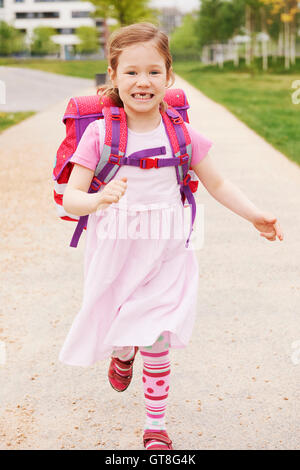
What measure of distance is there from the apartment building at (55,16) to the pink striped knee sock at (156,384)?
104 metres

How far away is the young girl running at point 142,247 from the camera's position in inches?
92.8

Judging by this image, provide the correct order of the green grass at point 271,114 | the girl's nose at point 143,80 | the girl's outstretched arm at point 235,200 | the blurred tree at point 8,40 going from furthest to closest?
the blurred tree at point 8,40 < the green grass at point 271,114 < the girl's outstretched arm at point 235,200 < the girl's nose at point 143,80

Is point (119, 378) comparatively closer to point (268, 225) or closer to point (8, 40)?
point (268, 225)

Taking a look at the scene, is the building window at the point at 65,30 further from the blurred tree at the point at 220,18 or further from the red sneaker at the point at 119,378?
the red sneaker at the point at 119,378

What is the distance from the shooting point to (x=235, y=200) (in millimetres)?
2562

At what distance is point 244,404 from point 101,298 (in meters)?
0.85

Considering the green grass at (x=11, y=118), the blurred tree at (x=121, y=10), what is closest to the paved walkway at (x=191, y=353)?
the green grass at (x=11, y=118)

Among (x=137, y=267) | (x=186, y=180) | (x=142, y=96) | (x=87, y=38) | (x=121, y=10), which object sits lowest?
(x=137, y=267)

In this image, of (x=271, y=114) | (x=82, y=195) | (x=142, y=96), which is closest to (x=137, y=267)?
(x=82, y=195)

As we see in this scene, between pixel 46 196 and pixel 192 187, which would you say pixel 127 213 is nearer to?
pixel 192 187

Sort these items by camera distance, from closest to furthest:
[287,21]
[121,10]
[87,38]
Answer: [121,10], [287,21], [87,38]

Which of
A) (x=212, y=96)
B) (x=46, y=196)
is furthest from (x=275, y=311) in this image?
(x=212, y=96)

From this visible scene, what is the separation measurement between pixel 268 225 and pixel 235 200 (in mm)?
161

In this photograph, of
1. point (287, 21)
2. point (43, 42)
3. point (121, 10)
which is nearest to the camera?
point (121, 10)
